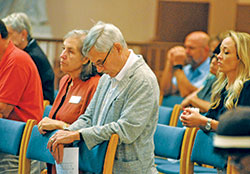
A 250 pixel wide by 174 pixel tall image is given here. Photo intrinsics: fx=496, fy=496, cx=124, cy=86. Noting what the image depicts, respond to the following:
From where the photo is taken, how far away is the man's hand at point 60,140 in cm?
289

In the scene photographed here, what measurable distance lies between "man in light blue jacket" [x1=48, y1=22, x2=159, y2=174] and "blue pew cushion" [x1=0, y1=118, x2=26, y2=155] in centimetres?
51

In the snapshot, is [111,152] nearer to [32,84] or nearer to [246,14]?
[32,84]

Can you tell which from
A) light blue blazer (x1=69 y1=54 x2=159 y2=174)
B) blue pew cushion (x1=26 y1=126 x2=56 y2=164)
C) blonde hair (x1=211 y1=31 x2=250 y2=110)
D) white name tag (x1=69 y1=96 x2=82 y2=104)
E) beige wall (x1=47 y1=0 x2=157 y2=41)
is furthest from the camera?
beige wall (x1=47 y1=0 x2=157 y2=41)

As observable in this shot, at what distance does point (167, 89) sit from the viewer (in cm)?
639

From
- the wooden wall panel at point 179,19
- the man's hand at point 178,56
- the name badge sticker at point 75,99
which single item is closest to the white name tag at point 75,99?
the name badge sticker at point 75,99

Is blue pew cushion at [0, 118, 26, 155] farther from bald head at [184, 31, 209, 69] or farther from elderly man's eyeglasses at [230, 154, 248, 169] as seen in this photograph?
bald head at [184, 31, 209, 69]

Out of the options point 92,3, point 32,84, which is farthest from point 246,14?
point 32,84

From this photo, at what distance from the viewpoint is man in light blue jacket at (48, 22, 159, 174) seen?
2814mm

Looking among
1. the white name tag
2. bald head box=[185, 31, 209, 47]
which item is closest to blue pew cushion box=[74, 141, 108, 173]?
the white name tag

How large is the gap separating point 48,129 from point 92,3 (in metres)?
7.31

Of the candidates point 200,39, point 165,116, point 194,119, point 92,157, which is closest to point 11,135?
point 92,157

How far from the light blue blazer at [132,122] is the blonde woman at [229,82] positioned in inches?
12.9

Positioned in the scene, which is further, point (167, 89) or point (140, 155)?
point (167, 89)

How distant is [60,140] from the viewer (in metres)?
2.92
